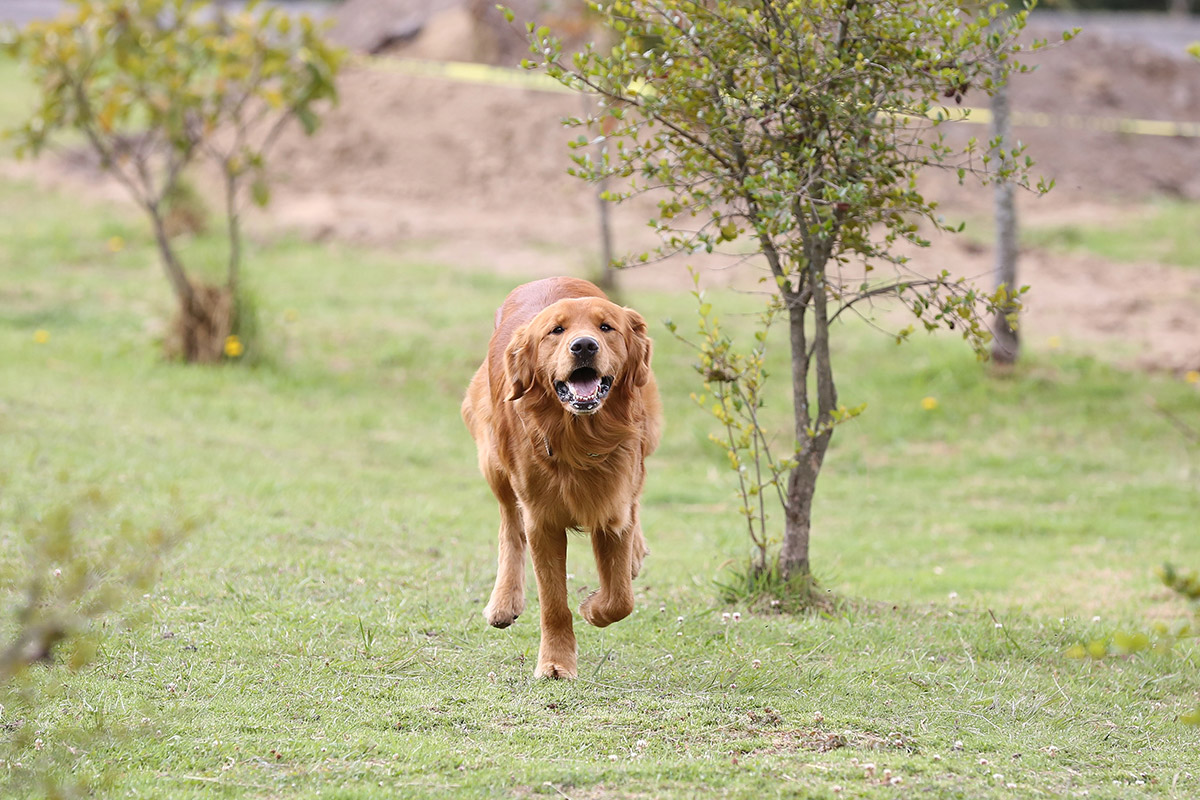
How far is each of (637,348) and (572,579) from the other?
2212 millimetres

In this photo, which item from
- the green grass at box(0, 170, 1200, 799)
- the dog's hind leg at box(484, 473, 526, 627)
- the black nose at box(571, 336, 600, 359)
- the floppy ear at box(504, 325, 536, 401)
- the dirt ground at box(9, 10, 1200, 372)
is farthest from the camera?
the dirt ground at box(9, 10, 1200, 372)

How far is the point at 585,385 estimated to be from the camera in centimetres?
429

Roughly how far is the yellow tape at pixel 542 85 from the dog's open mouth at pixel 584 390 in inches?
610

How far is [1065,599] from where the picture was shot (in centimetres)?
682

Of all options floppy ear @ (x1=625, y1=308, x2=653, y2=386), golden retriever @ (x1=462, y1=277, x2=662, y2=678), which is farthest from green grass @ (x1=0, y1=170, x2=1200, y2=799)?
floppy ear @ (x1=625, y1=308, x2=653, y2=386)

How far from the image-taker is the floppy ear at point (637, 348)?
4527 millimetres

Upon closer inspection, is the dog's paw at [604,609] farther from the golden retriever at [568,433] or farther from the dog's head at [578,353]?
the dog's head at [578,353]

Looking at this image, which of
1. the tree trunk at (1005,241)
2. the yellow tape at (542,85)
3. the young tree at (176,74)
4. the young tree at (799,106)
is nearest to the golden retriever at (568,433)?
the young tree at (799,106)

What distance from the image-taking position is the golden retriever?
432 centimetres

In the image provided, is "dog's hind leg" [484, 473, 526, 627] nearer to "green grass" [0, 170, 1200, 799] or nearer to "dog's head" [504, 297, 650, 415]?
"green grass" [0, 170, 1200, 799]

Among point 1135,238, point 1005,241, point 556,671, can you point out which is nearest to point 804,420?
point 556,671

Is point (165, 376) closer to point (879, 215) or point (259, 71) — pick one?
point (259, 71)

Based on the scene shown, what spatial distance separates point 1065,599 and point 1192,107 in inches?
711

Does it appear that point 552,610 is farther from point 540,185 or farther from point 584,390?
point 540,185
